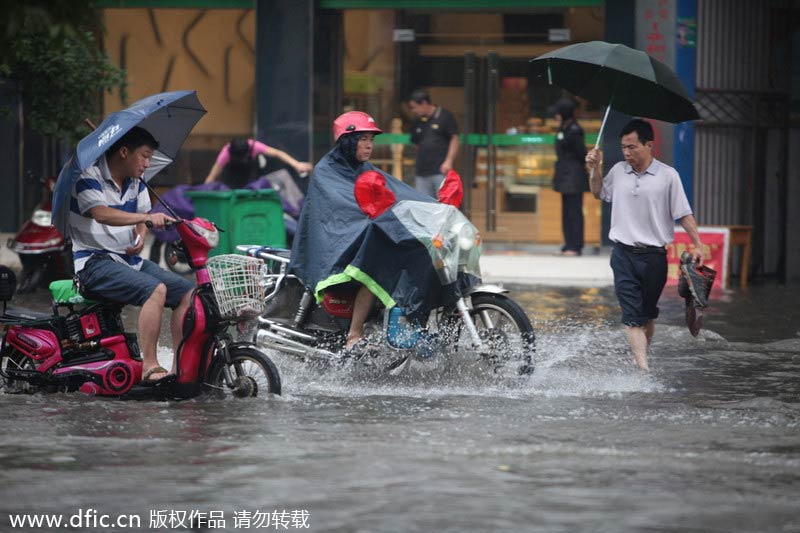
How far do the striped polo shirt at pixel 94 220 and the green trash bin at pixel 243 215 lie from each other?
6.05 meters

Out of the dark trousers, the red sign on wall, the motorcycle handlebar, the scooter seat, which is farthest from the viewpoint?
the dark trousers

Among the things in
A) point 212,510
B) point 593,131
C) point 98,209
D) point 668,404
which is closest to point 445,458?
point 212,510

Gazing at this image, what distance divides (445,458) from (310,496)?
925 mm

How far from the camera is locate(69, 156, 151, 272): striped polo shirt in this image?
26.6 feet

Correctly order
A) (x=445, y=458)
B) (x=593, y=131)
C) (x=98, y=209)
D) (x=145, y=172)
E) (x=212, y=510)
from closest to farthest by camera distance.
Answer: (x=212, y=510), (x=445, y=458), (x=98, y=209), (x=145, y=172), (x=593, y=131)

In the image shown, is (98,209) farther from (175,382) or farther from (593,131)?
(593,131)

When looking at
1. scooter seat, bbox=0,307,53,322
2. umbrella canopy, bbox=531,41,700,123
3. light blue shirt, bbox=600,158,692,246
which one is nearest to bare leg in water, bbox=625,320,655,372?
light blue shirt, bbox=600,158,692,246

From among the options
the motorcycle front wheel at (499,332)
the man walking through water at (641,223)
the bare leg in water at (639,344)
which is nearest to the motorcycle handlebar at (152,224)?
the motorcycle front wheel at (499,332)

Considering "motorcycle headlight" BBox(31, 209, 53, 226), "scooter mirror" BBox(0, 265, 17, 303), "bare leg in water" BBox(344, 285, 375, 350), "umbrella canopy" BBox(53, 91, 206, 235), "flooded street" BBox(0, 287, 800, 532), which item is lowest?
"flooded street" BBox(0, 287, 800, 532)

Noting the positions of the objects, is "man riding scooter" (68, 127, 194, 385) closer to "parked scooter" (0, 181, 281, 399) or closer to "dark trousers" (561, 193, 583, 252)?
"parked scooter" (0, 181, 281, 399)

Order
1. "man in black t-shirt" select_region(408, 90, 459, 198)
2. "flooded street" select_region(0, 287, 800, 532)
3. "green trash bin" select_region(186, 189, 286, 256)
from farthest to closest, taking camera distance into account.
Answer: "man in black t-shirt" select_region(408, 90, 459, 198) < "green trash bin" select_region(186, 189, 286, 256) < "flooded street" select_region(0, 287, 800, 532)

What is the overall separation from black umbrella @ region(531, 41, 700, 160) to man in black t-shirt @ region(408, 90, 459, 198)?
727cm

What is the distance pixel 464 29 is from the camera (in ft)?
59.5

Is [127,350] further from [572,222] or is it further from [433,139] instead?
[572,222]
